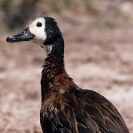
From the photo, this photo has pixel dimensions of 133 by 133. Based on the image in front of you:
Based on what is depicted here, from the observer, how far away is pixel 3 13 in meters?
15.2

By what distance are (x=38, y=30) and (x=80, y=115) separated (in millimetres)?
1309

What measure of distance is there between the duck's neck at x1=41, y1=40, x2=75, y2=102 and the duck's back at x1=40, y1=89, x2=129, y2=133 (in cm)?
19

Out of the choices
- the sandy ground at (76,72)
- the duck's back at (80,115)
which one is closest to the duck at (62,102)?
the duck's back at (80,115)

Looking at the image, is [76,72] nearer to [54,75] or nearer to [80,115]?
[54,75]

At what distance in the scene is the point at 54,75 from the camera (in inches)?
211

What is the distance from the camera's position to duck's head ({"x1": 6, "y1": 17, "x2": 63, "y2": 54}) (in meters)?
5.42

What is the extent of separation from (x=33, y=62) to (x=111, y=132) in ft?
18.4

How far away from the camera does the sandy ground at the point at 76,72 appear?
280 inches

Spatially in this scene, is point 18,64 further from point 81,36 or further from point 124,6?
point 124,6

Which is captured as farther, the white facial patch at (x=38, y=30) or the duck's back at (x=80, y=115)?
the white facial patch at (x=38, y=30)

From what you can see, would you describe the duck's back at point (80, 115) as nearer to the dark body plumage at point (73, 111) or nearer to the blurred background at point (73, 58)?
the dark body plumage at point (73, 111)

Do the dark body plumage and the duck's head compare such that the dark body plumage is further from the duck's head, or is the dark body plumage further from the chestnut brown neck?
the duck's head

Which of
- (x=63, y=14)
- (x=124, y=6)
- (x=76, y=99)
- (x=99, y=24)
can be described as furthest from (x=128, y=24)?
(x=76, y=99)

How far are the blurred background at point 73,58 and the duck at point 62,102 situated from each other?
1.31 metres
